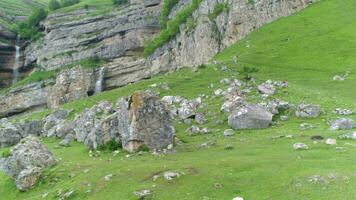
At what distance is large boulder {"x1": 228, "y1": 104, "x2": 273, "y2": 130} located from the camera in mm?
44344

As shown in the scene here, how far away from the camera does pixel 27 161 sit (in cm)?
3788

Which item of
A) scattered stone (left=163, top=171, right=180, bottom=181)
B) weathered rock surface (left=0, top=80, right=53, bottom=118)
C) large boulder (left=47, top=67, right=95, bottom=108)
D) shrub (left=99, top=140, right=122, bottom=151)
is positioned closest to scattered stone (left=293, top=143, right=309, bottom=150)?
scattered stone (left=163, top=171, right=180, bottom=181)

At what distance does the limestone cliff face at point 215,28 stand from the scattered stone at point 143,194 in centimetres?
7899

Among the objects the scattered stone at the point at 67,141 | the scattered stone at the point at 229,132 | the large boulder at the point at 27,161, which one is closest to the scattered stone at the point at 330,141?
the scattered stone at the point at 229,132

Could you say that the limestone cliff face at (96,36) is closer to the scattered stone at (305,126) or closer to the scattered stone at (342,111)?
the scattered stone at (342,111)

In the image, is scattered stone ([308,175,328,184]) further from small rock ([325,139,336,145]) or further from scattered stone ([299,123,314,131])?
scattered stone ([299,123,314,131])

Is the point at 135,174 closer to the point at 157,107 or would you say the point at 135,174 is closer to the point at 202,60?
the point at 157,107

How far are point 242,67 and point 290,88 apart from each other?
55.9 feet

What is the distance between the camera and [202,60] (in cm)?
11225

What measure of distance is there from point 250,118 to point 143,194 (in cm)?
1947

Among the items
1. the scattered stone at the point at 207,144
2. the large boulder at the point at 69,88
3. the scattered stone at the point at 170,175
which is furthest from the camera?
the large boulder at the point at 69,88

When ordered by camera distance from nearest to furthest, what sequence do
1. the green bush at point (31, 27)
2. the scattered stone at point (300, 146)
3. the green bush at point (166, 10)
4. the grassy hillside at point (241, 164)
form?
the grassy hillside at point (241, 164) → the scattered stone at point (300, 146) → the green bush at point (166, 10) → the green bush at point (31, 27)

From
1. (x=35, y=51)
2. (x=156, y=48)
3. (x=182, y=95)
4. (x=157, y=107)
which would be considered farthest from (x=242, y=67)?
(x=35, y=51)

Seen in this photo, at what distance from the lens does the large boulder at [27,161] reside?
3621cm
